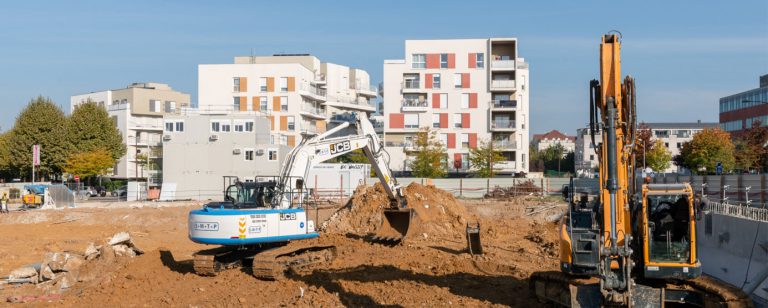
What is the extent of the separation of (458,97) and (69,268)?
4960 cm

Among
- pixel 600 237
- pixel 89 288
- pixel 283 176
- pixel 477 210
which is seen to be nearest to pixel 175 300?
pixel 89 288

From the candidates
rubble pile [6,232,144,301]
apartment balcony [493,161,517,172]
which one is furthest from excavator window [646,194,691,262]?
apartment balcony [493,161,517,172]

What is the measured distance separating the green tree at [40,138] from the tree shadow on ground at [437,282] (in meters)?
57.5

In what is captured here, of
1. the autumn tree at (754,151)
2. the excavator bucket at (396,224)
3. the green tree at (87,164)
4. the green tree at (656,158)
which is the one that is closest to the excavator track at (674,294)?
the excavator bucket at (396,224)

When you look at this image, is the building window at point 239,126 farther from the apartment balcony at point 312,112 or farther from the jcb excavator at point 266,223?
the jcb excavator at point 266,223

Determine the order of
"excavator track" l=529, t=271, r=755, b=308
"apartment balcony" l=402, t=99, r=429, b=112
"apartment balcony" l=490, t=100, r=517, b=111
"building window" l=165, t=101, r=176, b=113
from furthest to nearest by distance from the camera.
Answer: "building window" l=165, t=101, r=176, b=113
"apartment balcony" l=402, t=99, r=429, b=112
"apartment balcony" l=490, t=100, r=517, b=111
"excavator track" l=529, t=271, r=755, b=308

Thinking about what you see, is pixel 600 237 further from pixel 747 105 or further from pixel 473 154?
pixel 747 105

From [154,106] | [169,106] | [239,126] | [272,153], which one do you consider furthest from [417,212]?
[169,106]

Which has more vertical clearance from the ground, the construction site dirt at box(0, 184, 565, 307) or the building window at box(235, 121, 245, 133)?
the building window at box(235, 121, 245, 133)

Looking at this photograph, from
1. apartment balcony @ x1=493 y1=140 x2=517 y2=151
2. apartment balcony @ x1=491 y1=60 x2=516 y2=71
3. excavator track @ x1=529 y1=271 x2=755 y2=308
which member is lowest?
excavator track @ x1=529 y1=271 x2=755 y2=308

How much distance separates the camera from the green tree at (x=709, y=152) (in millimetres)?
56375

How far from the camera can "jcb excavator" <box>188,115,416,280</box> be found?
18.5m

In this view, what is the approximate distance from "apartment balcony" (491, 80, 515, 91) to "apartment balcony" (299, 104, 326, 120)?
756 inches

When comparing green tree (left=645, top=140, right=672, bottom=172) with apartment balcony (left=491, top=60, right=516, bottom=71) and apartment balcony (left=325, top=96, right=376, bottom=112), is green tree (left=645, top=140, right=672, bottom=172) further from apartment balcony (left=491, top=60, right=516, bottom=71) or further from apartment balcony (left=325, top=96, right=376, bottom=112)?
apartment balcony (left=325, top=96, right=376, bottom=112)
